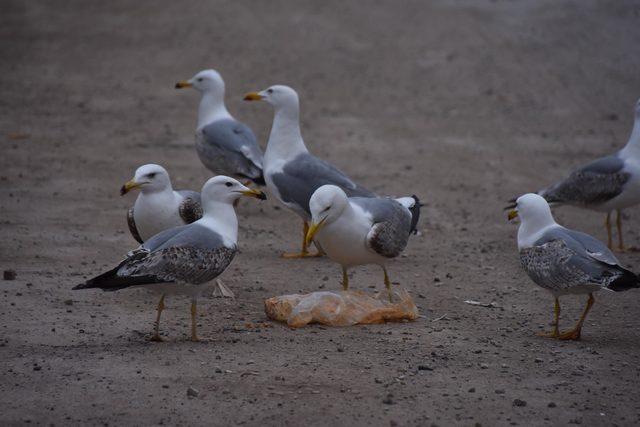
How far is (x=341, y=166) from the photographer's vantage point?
39.4 ft

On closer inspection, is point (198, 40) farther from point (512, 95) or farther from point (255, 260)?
point (255, 260)

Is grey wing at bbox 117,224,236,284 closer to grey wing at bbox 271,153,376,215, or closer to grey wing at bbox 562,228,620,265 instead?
grey wing at bbox 271,153,376,215

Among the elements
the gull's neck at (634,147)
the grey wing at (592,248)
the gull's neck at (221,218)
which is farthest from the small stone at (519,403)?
the gull's neck at (634,147)

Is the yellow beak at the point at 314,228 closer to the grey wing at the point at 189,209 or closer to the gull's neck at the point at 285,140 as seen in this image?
the grey wing at the point at 189,209

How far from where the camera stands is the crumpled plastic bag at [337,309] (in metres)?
6.90

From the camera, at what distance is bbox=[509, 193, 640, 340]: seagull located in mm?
6605

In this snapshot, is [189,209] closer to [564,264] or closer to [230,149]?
[230,149]

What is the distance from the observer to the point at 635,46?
16594mm

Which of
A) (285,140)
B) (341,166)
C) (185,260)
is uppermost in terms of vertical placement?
(285,140)

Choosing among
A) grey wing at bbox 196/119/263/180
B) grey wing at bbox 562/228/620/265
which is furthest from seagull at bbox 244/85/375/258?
grey wing at bbox 562/228/620/265

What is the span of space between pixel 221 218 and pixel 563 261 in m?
2.43

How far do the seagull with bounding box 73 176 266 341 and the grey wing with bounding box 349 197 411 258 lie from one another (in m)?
1.05

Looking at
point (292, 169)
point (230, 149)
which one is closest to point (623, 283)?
point (292, 169)

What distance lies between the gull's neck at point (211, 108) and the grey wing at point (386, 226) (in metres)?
3.79
